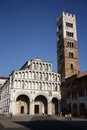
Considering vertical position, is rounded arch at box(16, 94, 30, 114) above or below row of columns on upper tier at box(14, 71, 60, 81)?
below

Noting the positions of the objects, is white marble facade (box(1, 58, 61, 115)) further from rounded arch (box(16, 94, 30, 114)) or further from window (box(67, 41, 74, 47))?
window (box(67, 41, 74, 47))

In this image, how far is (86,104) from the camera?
43.4 meters

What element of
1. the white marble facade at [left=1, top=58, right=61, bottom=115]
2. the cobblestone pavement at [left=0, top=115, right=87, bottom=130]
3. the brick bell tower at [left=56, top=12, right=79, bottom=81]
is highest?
the brick bell tower at [left=56, top=12, right=79, bottom=81]

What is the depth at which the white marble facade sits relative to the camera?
52.9 meters

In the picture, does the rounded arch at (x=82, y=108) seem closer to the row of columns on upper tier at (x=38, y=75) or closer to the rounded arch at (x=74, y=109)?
the rounded arch at (x=74, y=109)

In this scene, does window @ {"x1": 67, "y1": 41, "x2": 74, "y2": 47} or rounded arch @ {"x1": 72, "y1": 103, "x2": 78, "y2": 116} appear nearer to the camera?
rounded arch @ {"x1": 72, "y1": 103, "x2": 78, "y2": 116}

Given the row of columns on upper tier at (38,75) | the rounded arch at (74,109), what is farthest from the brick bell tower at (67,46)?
the rounded arch at (74,109)

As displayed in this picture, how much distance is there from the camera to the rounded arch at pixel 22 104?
54188mm

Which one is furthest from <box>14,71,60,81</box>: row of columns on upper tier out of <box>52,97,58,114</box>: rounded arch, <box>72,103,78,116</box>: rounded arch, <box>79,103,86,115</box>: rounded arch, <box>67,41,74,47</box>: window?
<box>79,103,86,115</box>: rounded arch

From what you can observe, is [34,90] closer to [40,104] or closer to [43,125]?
[40,104]

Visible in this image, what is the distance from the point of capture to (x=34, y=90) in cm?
5444

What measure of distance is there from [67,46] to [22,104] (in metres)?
22.3

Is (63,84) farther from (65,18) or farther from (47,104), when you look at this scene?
(65,18)

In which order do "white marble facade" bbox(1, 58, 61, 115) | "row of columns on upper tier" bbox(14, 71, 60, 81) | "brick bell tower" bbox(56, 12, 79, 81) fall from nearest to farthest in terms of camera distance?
"white marble facade" bbox(1, 58, 61, 115) < "row of columns on upper tier" bbox(14, 71, 60, 81) < "brick bell tower" bbox(56, 12, 79, 81)
